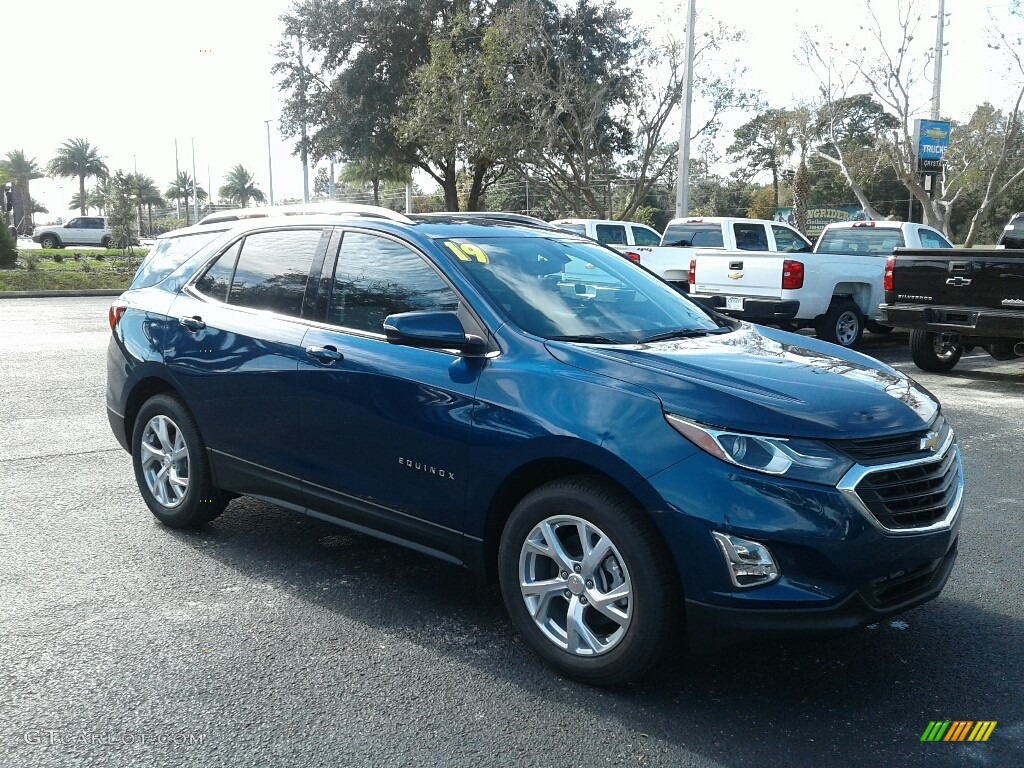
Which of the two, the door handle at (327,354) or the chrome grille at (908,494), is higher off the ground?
the door handle at (327,354)

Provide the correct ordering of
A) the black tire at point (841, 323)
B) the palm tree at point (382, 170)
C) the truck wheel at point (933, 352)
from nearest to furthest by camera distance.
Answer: the truck wheel at point (933, 352) → the black tire at point (841, 323) → the palm tree at point (382, 170)

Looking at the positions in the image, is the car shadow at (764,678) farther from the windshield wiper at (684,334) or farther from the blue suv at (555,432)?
the windshield wiper at (684,334)

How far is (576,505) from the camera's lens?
354 centimetres

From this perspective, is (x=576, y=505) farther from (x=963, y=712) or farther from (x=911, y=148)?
(x=911, y=148)

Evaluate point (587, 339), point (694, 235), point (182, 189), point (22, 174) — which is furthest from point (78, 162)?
point (587, 339)

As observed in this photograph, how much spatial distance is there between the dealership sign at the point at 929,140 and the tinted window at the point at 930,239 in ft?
36.8

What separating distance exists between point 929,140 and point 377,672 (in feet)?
87.6

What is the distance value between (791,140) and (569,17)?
1077 centimetres

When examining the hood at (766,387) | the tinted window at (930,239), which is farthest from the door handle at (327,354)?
the tinted window at (930,239)

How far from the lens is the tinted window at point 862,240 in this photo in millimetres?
15758

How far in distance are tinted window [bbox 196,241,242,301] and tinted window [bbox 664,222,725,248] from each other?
1295 cm

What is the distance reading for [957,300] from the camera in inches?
429

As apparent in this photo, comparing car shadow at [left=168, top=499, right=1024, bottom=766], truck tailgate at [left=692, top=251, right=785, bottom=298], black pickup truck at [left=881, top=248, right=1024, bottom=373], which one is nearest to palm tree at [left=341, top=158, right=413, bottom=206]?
truck tailgate at [left=692, top=251, right=785, bottom=298]

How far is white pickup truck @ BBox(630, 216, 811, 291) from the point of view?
17078mm
